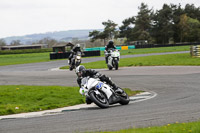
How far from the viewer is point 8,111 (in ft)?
35.3

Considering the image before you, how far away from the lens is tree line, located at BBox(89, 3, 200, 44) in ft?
296

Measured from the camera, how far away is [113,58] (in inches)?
976

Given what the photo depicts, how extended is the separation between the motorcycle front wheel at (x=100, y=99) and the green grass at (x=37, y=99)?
1.98m

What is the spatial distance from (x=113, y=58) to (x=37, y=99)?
491 inches

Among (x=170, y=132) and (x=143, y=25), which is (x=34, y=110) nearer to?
(x=170, y=132)

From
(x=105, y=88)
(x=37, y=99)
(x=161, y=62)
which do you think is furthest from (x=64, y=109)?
(x=161, y=62)

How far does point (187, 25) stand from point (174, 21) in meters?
5.56

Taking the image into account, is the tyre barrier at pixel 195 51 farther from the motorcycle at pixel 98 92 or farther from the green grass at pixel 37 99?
the motorcycle at pixel 98 92

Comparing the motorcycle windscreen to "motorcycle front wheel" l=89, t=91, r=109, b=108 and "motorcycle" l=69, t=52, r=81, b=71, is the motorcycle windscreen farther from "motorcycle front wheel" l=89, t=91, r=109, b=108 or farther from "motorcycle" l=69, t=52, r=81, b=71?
"motorcycle" l=69, t=52, r=81, b=71

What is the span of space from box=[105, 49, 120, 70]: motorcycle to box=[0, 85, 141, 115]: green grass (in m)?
10.1

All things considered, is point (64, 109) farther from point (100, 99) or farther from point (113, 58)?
point (113, 58)

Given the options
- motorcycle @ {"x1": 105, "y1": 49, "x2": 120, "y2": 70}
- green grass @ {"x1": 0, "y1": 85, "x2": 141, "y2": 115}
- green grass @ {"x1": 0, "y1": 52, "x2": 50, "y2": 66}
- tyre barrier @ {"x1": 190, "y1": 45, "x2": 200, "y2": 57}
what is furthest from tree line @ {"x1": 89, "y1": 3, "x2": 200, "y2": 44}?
green grass @ {"x1": 0, "y1": 85, "x2": 141, "y2": 115}

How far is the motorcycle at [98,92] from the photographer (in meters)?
9.91

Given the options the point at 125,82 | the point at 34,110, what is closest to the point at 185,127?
the point at 34,110
